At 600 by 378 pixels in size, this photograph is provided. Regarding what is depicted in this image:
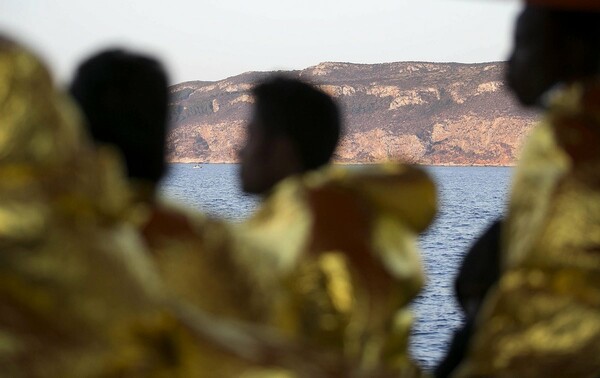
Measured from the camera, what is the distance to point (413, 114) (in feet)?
245

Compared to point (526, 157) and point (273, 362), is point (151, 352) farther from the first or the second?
point (526, 157)

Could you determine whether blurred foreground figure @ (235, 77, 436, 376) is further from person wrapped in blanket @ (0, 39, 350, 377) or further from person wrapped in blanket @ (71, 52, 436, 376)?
person wrapped in blanket @ (0, 39, 350, 377)

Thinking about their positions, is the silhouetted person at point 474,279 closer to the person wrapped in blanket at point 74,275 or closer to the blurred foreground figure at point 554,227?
A: the blurred foreground figure at point 554,227

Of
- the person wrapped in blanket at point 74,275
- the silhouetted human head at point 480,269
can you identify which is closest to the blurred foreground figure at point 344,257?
the person wrapped in blanket at point 74,275

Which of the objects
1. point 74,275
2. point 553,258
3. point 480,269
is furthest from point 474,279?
point 74,275

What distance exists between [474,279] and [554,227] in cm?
49

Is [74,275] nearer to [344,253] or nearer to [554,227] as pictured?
[344,253]

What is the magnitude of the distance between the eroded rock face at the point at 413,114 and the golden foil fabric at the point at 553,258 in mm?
64753

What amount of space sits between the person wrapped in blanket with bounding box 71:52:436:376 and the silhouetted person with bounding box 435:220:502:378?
0.25 m

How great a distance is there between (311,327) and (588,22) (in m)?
0.68

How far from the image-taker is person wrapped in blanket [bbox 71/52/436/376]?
1413mm

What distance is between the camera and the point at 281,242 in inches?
61.9

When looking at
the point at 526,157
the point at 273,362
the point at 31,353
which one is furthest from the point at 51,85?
the point at 526,157

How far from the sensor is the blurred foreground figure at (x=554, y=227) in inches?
65.0
